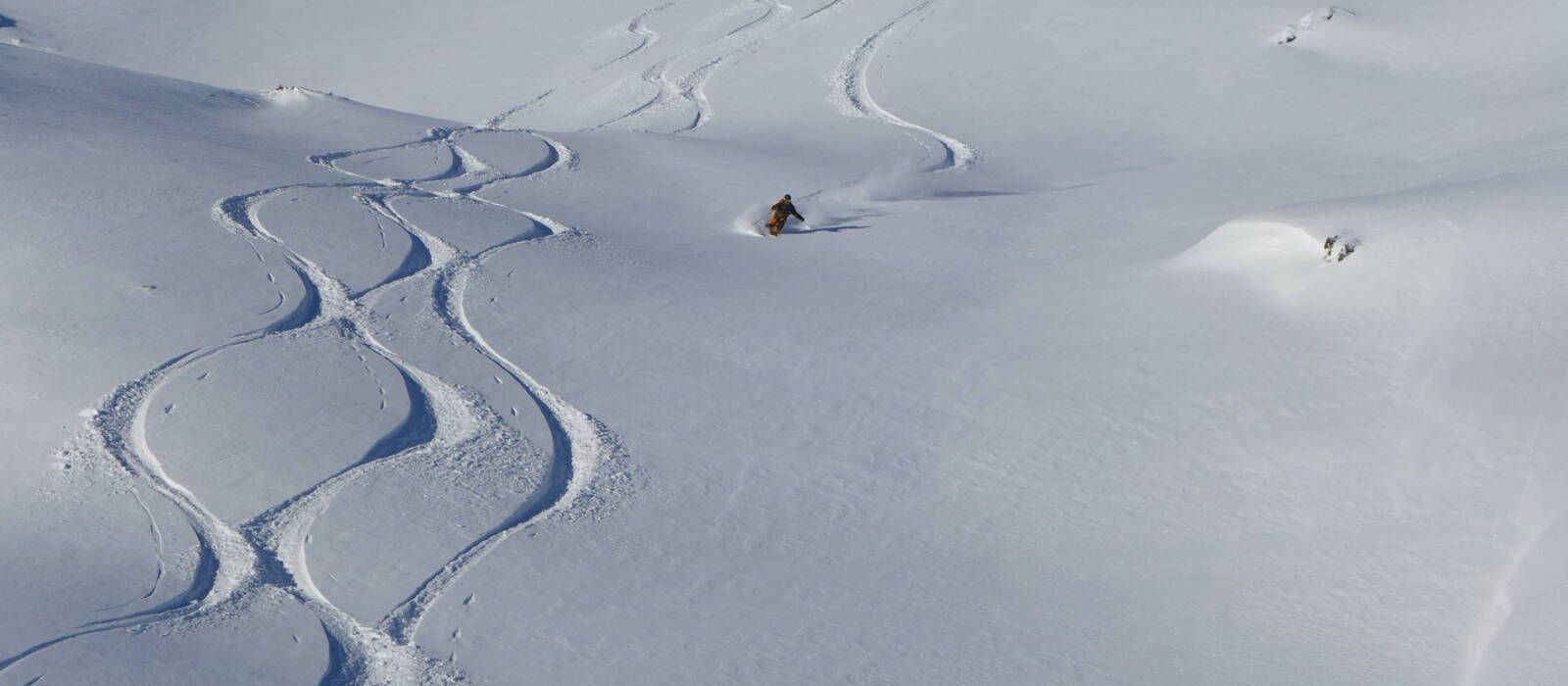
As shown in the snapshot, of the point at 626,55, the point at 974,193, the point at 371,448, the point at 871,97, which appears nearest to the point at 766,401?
the point at 371,448

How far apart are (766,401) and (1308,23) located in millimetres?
15426

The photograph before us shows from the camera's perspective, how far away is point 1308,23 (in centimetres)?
2133

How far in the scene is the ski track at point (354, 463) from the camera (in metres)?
6.68

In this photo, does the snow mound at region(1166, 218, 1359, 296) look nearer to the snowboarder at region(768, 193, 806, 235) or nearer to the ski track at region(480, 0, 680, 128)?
the snowboarder at region(768, 193, 806, 235)

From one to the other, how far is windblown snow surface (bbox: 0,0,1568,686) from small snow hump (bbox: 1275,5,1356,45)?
12.2 ft

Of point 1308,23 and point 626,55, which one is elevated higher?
point 1308,23

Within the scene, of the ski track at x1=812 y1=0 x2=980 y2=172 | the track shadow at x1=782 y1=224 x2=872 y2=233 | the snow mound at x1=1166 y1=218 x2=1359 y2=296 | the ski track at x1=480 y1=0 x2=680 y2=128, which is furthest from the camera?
the ski track at x1=480 y1=0 x2=680 y2=128

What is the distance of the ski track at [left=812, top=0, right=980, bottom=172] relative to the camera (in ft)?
58.1

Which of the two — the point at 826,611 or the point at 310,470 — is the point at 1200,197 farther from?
the point at 310,470

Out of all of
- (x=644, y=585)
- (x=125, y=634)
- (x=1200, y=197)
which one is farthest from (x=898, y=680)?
(x=1200, y=197)

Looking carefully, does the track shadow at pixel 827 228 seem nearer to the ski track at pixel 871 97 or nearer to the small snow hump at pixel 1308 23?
the ski track at pixel 871 97

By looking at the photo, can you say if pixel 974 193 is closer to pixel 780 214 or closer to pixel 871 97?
pixel 780 214

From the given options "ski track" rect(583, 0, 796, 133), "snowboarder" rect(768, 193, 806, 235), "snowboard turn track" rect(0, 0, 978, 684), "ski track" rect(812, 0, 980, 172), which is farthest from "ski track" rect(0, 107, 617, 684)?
"ski track" rect(583, 0, 796, 133)

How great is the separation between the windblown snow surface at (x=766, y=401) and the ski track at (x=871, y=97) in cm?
38
